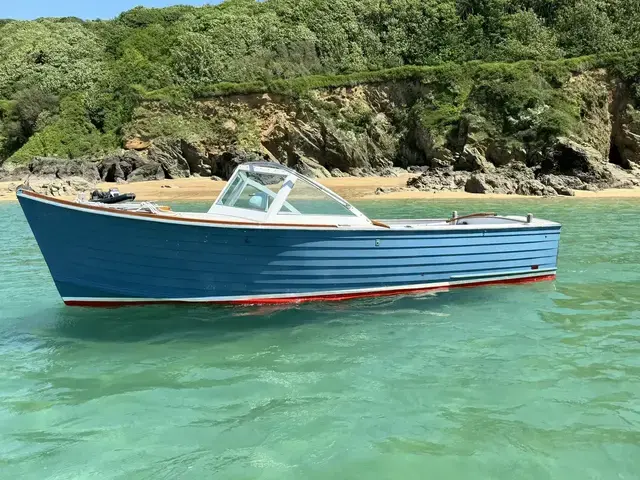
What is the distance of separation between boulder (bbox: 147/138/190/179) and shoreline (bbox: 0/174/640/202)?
163 centimetres

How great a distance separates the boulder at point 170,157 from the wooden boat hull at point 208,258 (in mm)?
31302

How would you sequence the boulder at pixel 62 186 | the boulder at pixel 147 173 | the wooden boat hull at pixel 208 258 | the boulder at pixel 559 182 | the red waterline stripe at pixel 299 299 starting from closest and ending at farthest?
the wooden boat hull at pixel 208 258, the red waterline stripe at pixel 299 299, the boulder at pixel 559 182, the boulder at pixel 62 186, the boulder at pixel 147 173

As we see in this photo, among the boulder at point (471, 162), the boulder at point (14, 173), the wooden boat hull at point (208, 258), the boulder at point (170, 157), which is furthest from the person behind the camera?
the boulder at point (14, 173)

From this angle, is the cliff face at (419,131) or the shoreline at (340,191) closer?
the shoreline at (340,191)

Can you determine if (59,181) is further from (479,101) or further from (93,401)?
(93,401)

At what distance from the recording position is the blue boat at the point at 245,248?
7.22m

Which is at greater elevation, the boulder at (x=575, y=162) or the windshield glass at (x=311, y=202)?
the windshield glass at (x=311, y=202)

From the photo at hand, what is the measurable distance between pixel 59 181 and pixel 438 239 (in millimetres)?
29040

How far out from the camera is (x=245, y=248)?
7.38 metres

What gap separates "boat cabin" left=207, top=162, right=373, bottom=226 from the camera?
7.93 metres

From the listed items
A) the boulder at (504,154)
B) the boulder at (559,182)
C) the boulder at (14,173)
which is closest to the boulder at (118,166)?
the boulder at (14,173)

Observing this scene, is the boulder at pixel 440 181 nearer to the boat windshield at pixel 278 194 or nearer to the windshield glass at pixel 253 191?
the boat windshield at pixel 278 194

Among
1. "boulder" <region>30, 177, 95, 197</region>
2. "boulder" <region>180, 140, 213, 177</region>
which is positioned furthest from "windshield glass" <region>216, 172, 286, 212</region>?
"boulder" <region>180, 140, 213, 177</region>

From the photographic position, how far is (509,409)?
4.64 m
